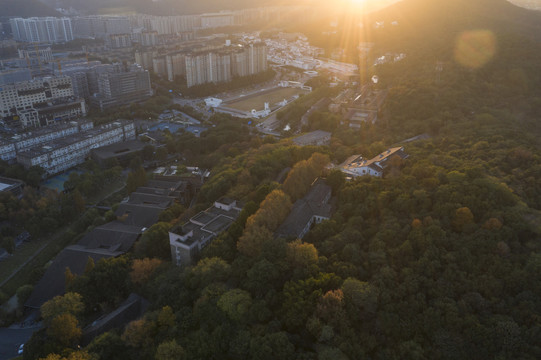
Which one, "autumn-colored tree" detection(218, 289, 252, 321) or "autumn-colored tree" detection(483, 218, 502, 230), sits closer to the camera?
"autumn-colored tree" detection(218, 289, 252, 321)

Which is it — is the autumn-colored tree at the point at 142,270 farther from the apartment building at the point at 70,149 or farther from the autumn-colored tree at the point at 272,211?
the apartment building at the point at 70,149

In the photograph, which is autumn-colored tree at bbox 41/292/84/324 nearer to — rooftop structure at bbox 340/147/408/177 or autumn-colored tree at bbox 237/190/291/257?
autumn-colored tree at bbox 237/190/291/257

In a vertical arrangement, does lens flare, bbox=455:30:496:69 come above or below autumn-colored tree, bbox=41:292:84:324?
above

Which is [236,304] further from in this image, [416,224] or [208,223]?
[416,224]

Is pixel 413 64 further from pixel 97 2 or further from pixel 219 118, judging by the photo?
pixel 97 2

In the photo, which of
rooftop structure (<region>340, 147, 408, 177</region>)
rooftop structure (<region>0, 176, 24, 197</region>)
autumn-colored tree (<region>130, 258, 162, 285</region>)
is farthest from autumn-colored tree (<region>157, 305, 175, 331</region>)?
rooftop structure (<region>0, 176, 24, 197</region>)
